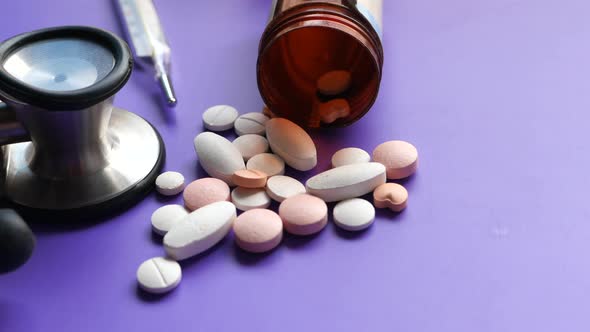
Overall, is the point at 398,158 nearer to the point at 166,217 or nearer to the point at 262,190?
the point at 262,190

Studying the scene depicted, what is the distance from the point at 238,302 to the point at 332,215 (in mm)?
157

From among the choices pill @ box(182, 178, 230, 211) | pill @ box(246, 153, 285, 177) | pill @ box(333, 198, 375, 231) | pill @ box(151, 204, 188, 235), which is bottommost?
pill @ box(151, 204, 188, 235)

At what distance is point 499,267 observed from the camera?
755 millimetres

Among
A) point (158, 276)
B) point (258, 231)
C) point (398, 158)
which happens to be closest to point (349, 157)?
point (398, 158)

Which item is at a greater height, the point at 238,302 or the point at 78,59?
the point at 78,59

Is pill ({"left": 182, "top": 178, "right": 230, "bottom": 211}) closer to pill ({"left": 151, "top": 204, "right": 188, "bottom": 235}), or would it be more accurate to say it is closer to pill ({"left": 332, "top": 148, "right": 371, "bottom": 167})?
pill ({"left": 151, "top": 204, "right": 188, "bottom": 235})

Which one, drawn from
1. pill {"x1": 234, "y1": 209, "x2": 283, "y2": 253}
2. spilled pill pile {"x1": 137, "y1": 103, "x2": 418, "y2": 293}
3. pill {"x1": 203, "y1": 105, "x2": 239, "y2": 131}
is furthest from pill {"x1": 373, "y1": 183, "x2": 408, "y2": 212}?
pill {"x1": 203, "y1": 105, "x2": 239, "y2": 131}

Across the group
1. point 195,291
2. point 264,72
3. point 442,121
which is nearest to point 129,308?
point 195,291

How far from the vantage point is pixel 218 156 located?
33.2 inches

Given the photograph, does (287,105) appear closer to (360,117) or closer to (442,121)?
(360,117)

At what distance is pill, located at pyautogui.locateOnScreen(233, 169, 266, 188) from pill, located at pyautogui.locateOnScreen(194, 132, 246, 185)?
17 mm

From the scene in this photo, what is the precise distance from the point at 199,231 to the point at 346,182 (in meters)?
0.17

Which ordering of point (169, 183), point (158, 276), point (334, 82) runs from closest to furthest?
point (158, 276) → point (169, 183) → point (334, 82)

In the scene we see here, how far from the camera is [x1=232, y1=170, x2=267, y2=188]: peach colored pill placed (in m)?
0.81
